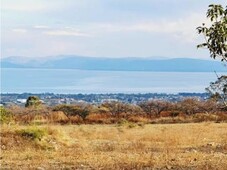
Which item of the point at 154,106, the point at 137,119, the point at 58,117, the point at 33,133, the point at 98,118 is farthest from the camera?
the point at 154,106

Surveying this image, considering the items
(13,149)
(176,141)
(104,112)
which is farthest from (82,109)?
(13,149)

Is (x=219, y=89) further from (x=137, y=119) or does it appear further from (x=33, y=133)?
(x=137, y=119)

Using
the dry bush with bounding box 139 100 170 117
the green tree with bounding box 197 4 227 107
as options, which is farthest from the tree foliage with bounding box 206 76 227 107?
the dry bush with bounding box 139 100 170 117

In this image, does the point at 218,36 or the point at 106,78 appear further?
the point at 106,78

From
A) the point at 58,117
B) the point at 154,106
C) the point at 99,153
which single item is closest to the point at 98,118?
the point at 58,117

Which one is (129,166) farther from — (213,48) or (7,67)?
(7,67)

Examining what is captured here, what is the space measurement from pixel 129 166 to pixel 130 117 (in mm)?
23765

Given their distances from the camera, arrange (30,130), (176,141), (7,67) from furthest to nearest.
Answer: (7,67) < (176,141) < (30,130)

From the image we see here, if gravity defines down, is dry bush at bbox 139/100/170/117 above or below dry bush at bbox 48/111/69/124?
above

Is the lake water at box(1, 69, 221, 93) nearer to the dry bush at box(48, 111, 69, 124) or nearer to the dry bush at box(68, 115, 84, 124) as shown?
the dry bush at box(48, 111, 69, 124)

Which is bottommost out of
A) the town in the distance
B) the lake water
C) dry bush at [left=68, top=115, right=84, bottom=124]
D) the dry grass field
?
dry bush at [left=68, top=115, right=84, bottom=124]

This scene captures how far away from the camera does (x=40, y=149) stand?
15.7 m

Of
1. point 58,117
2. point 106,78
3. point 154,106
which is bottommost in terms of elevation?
point 58,117

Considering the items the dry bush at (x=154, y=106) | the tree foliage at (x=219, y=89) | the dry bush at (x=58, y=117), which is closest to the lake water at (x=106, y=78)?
the dry bush at (x=154, y=106)
